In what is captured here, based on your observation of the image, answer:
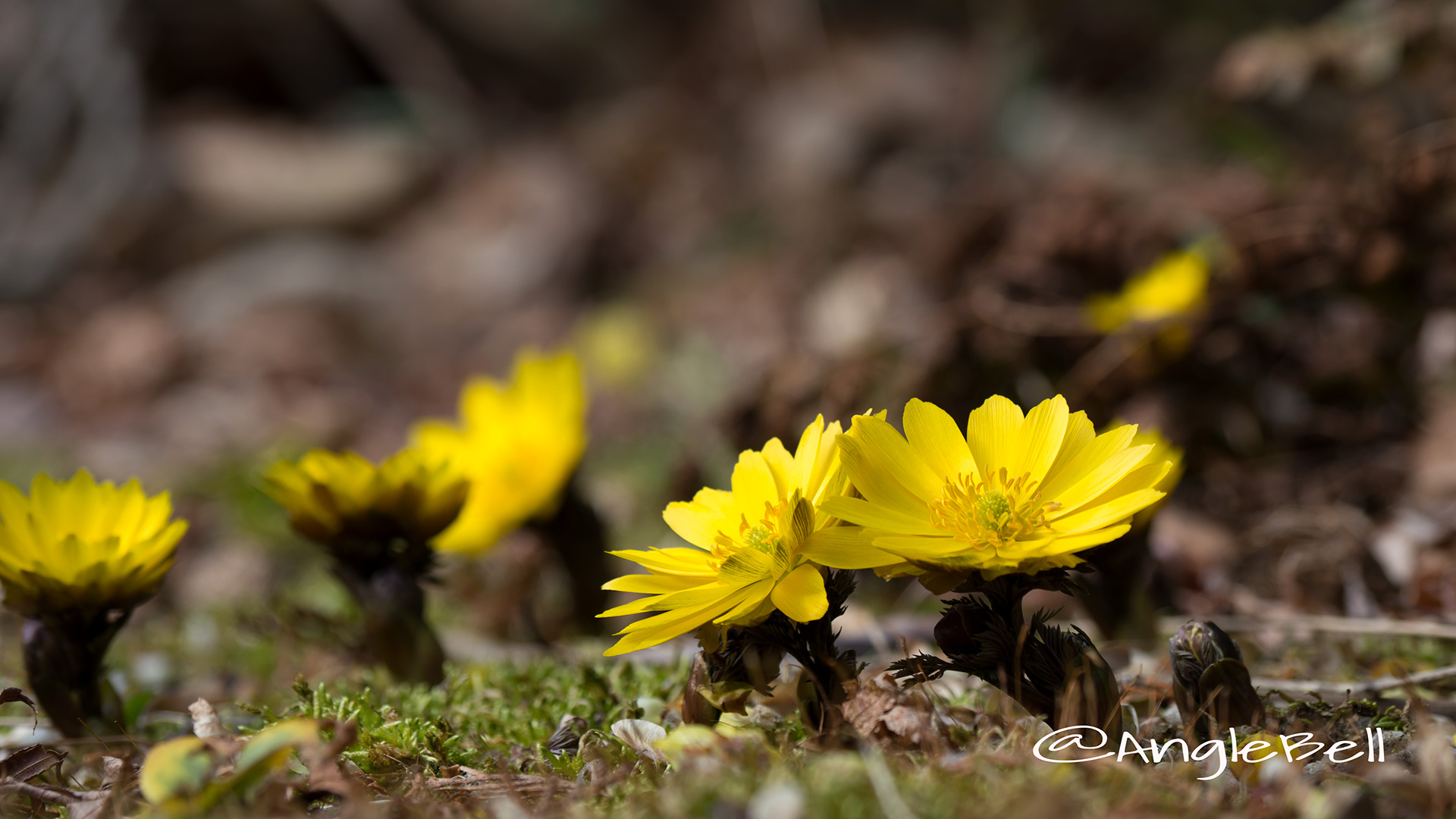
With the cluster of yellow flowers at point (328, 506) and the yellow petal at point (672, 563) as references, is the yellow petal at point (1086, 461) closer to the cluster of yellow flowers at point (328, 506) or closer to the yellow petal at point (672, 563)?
the yellow petal at point (672, 563)

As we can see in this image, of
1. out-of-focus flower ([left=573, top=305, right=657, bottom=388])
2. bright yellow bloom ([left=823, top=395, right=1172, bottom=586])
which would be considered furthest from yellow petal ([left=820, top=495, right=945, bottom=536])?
out-of-focus flower ([left=573, top=305, right=657, bottom=388])

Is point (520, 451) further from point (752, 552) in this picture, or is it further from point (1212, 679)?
point (1212, 679)

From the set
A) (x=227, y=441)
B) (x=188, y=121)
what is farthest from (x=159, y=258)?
(x=227, y=441)

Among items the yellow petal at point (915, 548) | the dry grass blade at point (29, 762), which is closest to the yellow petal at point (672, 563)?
the yellow petal at point (915, 548)

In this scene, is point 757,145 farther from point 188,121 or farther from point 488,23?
point 188,121

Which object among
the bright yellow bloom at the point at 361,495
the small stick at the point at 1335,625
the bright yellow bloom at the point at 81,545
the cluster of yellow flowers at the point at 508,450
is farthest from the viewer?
the cluster of yellow flowers at the point at 508,450
